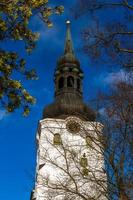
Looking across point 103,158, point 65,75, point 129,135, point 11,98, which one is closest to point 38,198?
point 65,75

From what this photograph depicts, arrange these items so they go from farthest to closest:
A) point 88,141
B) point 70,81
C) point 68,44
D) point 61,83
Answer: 1. point 68,44
2. point 61,83
3. point 70,81
4. point 88,141

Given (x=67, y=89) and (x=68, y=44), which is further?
(x=68, y=44)

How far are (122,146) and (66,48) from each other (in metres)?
31.8

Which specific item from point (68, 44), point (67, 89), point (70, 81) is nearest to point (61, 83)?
point (70, 81)

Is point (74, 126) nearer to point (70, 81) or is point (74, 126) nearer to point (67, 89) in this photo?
point (67, 89)

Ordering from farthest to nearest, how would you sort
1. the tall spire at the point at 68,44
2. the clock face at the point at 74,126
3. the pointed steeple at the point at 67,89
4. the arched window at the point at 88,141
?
the tall spire at the point at 68,44 < the pointed steeple at the point at 67,89 < the clock face at the point at 74,126 < the arched window at the point at 88,141

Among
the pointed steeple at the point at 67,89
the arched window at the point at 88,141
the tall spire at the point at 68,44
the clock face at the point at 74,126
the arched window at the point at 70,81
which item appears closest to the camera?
the arched window at the point at 88,141

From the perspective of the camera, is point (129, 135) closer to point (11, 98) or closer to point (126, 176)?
point (126, 176)

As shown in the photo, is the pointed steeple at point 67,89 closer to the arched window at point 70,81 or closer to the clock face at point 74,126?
the arched window at point 70,81

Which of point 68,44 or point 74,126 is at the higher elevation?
point 68,44

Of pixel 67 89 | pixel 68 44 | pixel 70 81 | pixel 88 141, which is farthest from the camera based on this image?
pixel 68 44

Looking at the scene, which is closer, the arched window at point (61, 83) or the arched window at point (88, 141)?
the arched window at point (88, 141)

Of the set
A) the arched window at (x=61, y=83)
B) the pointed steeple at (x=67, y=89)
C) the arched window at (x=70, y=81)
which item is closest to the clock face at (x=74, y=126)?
the pointed steeple at (x=67, y=89)

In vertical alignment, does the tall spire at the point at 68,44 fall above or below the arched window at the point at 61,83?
above
